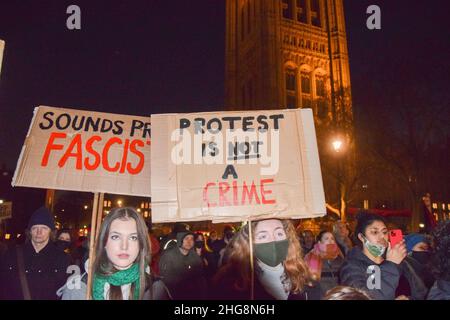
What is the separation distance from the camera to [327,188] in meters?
30.0

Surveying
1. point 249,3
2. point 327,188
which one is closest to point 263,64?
point 249,3

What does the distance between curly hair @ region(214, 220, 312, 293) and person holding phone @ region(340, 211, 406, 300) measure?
39 cm

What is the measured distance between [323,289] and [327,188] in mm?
26823

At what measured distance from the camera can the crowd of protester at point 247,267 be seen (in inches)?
131

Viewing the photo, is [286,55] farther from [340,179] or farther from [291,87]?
[340,179]

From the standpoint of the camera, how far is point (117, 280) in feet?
10.8

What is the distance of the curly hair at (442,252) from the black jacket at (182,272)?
8.92 feet

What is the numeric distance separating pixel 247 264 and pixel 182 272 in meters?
2.04

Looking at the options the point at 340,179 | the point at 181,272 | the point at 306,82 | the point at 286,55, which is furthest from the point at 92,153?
the point at 306,82

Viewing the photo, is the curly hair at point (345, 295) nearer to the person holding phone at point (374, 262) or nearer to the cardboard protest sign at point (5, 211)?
the person holding phone at point (374, 262)

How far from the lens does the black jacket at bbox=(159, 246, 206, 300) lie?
4.99m

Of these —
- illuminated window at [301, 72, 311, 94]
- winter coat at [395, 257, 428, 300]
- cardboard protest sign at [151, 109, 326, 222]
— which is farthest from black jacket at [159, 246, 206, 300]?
illuminated window at [301, 72, 311, 94]

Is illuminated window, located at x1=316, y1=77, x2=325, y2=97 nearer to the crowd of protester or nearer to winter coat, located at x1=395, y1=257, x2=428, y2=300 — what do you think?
the crowd of protester
